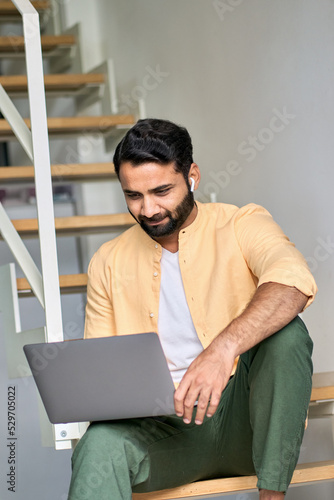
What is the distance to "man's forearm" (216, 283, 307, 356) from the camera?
115 cm

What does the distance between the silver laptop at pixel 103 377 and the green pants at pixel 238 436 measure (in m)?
0.06

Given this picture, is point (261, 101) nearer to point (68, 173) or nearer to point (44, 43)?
point (68, 173)

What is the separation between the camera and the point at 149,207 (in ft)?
4.73

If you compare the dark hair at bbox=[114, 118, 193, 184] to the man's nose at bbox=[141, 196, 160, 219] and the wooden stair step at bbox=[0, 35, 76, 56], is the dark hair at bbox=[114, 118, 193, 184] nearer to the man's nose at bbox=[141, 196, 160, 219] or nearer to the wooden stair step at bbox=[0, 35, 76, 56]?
the man's nose at bbox=[141, 196, 160, 219]

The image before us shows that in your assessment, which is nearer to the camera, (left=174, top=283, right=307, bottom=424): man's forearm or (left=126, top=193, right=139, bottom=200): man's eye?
(left=174, top=283, right=307, bottom=424): man's forearm

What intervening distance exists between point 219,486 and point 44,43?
2.54 m

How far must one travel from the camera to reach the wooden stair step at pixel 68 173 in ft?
8.09

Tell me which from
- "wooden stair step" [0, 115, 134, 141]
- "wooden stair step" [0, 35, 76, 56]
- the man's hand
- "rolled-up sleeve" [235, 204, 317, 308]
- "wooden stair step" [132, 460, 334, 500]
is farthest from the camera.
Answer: "wooden stair step" [0, 35, 76, 56]

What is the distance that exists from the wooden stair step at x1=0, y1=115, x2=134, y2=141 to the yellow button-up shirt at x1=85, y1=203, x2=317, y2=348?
1.21 meters

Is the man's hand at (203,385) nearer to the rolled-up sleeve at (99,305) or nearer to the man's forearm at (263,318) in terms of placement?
the man's forearm at (263,318)

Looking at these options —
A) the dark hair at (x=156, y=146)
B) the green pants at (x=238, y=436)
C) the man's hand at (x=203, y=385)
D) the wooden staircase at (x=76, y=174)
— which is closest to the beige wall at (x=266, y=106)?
the wooden staircase at (x=76, y=174)

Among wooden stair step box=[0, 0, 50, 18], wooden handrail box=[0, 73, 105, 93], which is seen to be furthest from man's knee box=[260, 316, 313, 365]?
wooden stair step box=[0, 0, 50, 18]

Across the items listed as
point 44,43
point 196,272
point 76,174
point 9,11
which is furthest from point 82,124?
point 196,272

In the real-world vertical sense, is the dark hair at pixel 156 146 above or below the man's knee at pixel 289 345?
above
